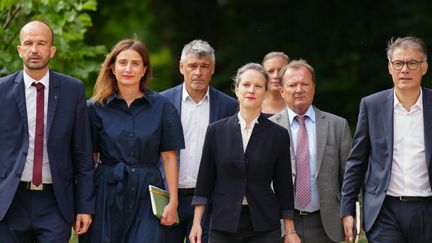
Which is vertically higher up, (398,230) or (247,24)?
(247,24)

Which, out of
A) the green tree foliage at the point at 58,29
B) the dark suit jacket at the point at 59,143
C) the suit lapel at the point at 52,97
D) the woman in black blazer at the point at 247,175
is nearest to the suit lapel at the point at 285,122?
the woman in black blazer at the point at 247,175

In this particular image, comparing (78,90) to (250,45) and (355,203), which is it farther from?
(250,45)

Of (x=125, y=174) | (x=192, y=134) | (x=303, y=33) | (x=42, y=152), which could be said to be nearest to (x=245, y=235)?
(x=125, y=174)

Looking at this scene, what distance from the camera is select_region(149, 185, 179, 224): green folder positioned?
249 inches

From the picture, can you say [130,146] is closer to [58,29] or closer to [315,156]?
[315,156]

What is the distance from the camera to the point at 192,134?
702 cm

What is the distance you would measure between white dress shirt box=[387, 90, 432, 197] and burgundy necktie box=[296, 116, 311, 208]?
72 cm

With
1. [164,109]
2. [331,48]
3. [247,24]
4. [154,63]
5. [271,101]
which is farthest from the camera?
[154,63]

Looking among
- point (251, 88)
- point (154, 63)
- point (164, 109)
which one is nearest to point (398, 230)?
point (251, 88)

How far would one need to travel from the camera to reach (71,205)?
20.5ft

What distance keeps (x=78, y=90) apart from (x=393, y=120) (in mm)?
2144

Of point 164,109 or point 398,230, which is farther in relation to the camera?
point 164,109

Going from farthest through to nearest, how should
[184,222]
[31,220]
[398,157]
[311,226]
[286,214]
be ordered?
[184,222] < [311,226] < [286,214] < [398,157] < [31,220]

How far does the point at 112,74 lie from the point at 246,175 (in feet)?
4.09
